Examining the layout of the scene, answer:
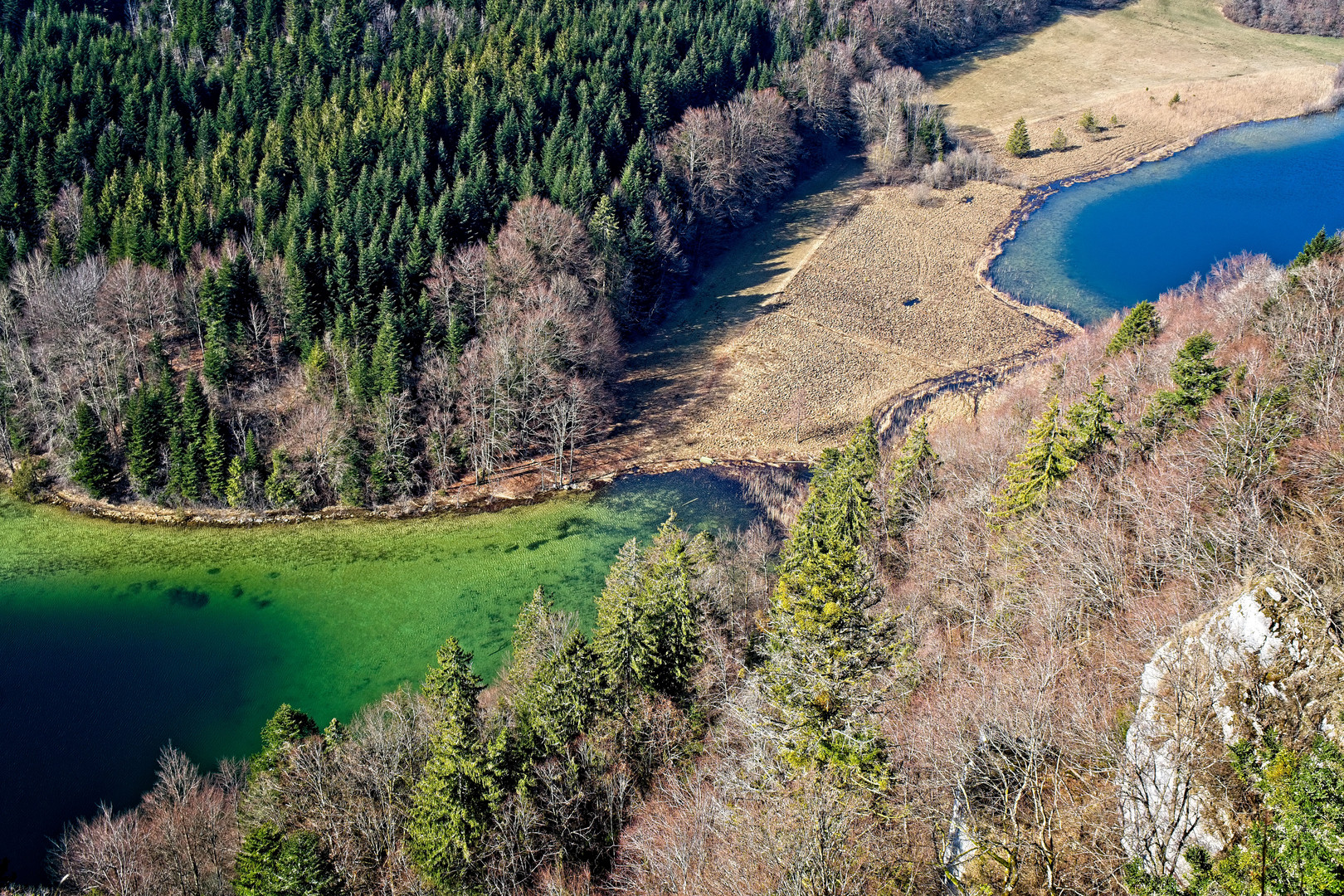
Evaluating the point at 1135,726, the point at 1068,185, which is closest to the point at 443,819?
the point at 1135,726

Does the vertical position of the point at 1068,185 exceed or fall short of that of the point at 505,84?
it falls short

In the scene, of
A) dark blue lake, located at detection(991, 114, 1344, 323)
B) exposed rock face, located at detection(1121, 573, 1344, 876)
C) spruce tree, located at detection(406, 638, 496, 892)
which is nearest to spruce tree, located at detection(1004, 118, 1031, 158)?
dark blue lake, located at detection(991, 114, 1344, 323)

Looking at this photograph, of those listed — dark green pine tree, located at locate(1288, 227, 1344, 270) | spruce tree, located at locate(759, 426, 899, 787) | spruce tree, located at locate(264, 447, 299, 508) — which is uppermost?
dark green pine tree, located at locate(1288, 227, 1344, 270)

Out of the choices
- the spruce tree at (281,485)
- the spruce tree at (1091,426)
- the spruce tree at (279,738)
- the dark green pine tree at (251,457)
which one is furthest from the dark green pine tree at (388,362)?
the spruce tree at (1091,426)

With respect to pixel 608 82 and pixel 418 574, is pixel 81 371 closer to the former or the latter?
pixel 418 574

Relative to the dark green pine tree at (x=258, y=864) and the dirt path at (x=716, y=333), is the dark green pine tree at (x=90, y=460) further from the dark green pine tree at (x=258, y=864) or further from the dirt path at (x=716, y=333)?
the dark green pine tree at (x=258, y=864)

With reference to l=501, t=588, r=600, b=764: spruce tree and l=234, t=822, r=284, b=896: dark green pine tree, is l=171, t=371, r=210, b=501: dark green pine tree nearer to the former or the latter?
l=501, t=588, r=600, b=764: spruce tree
